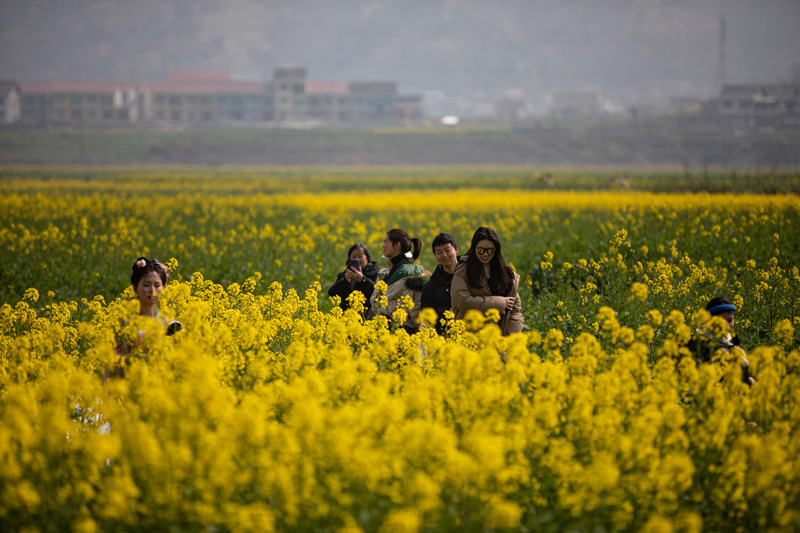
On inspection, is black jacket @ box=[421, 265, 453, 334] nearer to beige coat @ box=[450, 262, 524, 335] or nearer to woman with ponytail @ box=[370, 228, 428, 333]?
woman with ponytail @ box=[370, 228, 428, 333]

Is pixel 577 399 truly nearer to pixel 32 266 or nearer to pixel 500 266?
pixel 500 266

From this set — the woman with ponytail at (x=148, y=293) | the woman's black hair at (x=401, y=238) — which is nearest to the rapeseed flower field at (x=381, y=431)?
the woman with ponytail at (x=148, y=293)

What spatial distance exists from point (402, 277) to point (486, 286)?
3.03 feet

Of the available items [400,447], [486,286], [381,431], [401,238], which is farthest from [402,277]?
[400,447]

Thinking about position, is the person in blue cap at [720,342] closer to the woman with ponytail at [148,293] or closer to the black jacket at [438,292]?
the black jacket at [438,292]

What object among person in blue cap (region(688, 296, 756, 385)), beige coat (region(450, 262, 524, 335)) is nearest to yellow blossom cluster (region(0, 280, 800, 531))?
person in blue cap (region(688, 296, 756, 385))

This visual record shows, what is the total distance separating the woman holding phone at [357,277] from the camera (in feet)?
25.2

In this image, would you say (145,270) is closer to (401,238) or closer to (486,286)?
(401,238)

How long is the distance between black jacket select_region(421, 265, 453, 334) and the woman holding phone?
758 mm

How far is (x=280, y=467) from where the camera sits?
11.6 feet

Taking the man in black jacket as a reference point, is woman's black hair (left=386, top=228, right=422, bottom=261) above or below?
above

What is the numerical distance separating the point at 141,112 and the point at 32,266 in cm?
12024

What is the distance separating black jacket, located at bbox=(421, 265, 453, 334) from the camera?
272 inches

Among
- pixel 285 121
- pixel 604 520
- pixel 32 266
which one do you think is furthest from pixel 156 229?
pixel 285 121
